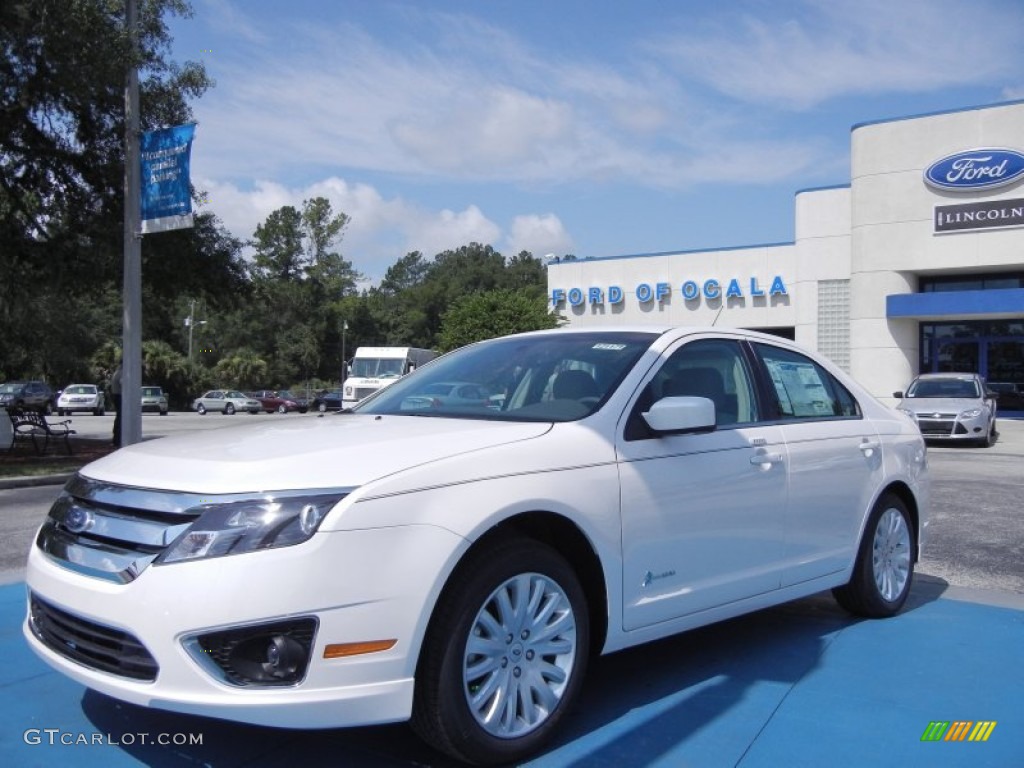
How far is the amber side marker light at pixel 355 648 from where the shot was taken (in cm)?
294

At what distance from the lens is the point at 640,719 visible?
386 centimetres

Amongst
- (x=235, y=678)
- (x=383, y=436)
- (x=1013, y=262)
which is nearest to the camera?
(x=235, y=678)

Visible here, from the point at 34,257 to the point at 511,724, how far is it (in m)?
16.8

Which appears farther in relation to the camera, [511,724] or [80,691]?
[80,691]

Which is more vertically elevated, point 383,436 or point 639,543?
point 383,436

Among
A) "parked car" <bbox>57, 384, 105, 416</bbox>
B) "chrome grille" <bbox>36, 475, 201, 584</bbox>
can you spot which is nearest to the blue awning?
"chrome grille" <bbox>36, 475, 201, 584</bbox>

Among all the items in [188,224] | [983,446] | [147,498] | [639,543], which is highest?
[188,224]

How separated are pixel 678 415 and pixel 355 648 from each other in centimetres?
166

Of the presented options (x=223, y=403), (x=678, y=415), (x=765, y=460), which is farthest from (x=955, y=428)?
(x=223, y=403)

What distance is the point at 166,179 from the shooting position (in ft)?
45.3

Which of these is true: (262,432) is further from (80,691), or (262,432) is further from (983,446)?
(983,446)

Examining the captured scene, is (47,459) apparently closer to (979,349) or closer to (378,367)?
(378,367)

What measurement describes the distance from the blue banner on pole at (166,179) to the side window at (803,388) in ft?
34.4

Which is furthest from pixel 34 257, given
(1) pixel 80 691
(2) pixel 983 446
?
(2) pixel 983 446
